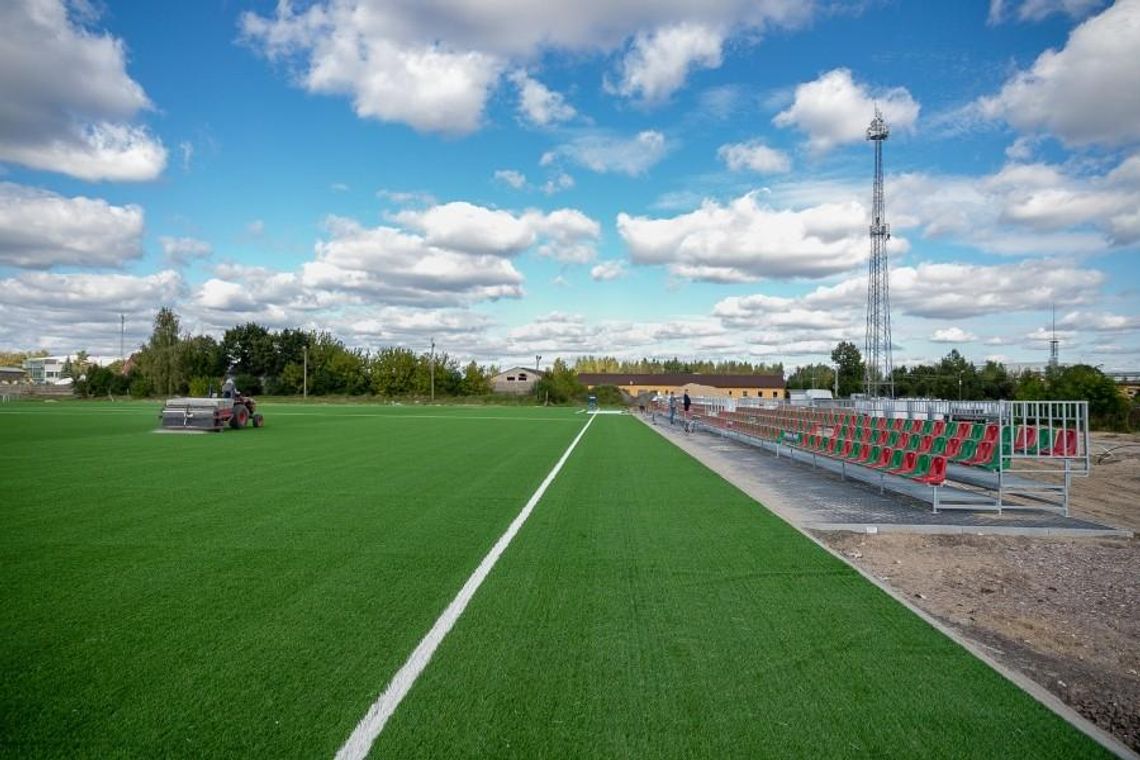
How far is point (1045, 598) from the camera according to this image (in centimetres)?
596

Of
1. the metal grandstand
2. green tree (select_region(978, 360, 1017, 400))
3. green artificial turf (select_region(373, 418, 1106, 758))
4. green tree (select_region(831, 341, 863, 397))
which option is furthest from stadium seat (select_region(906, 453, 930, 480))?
green tree (select_region(831, 341, 863, 397))

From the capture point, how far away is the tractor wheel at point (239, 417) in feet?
84.5

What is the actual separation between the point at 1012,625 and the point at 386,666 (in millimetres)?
4368

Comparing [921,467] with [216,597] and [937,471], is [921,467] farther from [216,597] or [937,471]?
[216,597]

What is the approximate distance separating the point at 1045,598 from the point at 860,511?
389 cm

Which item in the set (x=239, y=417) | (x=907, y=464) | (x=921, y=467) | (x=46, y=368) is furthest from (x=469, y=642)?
(x=46, y=368)

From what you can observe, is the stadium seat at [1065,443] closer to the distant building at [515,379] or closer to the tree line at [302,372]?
the tree line at [302,372]

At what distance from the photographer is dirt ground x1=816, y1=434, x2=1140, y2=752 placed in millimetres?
4207

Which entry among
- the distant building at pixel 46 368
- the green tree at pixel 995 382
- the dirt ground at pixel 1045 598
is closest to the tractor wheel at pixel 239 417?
the dirt ground at pixel 1045 598

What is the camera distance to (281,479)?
12102 millimetres

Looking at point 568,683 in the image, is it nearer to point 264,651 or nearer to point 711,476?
point 264,651

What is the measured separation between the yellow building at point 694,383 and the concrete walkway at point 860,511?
360 feet

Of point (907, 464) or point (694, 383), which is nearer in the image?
point (907, 464)

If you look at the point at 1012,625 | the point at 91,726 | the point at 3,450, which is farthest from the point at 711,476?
the point at 3,450
